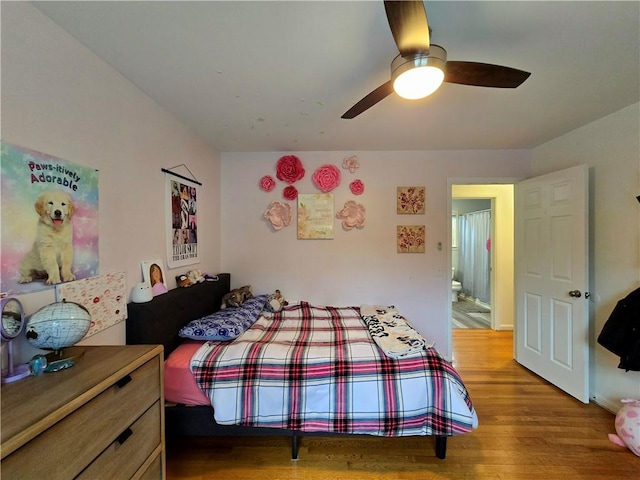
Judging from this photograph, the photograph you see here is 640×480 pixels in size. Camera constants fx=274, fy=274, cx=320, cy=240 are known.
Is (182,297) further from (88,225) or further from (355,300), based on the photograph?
(355,300)

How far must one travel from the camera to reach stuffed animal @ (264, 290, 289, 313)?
9.42 feet

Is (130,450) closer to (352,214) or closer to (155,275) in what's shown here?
(155,275)

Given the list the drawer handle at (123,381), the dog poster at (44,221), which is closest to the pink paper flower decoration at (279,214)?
the dog poster at (44,221)

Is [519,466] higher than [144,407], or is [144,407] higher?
[144,407]

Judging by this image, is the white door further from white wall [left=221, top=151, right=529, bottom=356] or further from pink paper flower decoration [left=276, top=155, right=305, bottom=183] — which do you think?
pink paper flower decoration [left=276, top=155, right=305, bottom=183]

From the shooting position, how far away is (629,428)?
1.80m

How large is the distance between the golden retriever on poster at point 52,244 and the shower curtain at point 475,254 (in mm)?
5890

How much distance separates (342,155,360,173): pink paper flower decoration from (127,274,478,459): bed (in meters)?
2.01

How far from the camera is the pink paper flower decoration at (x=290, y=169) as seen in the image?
3105mm

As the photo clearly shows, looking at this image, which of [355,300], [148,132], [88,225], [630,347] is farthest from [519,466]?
[148,132]

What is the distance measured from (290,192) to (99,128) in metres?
1.87

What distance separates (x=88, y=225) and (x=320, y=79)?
154 cm

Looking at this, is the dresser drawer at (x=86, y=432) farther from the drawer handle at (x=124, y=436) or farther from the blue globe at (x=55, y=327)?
the blue globe at (x=55, y=327)

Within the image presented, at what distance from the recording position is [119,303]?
1610 millimetres
